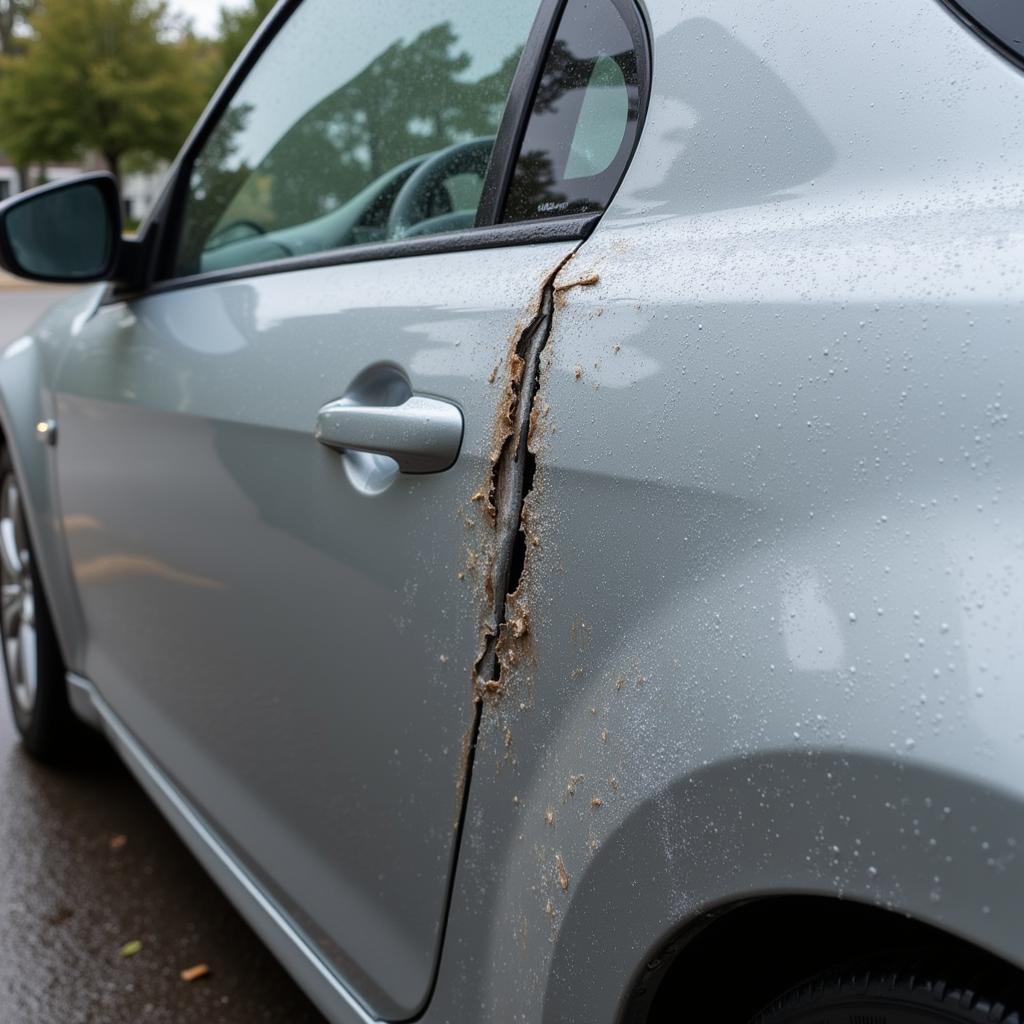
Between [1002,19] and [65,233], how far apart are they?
1937mm

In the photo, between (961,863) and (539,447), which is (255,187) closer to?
(539,447)

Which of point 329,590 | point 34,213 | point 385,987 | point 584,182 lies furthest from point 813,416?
point 34,213

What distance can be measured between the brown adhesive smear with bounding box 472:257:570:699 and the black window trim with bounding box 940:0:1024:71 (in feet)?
1.47

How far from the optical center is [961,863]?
0.79m

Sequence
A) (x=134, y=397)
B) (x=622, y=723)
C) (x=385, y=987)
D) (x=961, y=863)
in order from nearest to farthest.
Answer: (x=961, y=863), (x=622, y=723), (x=385, y=987), (x=134, y=397)

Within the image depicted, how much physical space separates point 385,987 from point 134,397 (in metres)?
1.25

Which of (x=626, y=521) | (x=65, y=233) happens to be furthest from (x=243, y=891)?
(x=65, y=233)

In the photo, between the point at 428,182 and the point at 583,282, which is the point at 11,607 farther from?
the point at 583,282

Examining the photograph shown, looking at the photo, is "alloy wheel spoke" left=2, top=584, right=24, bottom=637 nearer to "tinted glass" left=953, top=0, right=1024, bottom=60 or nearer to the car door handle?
the car door handle

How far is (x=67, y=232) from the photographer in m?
2.41

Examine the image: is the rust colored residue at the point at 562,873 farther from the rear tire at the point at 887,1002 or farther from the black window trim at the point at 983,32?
the black window trim at the point at 983,32

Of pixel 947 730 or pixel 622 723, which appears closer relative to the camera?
pixel 947 730

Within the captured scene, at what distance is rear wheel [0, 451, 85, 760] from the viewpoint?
3.10 m

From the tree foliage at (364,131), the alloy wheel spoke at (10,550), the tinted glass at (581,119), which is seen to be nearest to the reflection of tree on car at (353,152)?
the tree foliage at (364,131)
